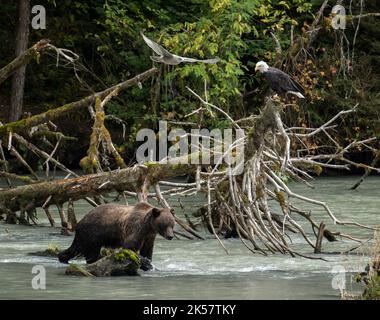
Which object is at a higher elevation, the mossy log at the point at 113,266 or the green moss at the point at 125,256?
the green moss at the point at 125,256

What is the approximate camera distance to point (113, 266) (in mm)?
13992

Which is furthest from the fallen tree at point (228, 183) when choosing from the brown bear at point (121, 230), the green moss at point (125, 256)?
the green moss at point (125, 256)

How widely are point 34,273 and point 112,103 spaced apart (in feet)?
47.7

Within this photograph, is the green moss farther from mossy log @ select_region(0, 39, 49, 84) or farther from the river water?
mossy log @ select_region(0, 39, 49, 84)

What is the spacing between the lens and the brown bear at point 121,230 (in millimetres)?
14414

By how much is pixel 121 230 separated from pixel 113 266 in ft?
2.44

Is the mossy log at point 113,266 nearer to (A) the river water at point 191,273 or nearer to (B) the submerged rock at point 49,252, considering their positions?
(A) the river water at point 191,273

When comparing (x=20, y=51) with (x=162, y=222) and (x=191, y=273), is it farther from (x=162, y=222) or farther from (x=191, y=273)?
(x=191, y=273)

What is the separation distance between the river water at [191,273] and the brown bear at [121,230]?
0.32m

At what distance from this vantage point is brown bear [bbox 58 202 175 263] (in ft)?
47.3

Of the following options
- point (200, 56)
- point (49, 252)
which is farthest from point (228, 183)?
point (200, 56)

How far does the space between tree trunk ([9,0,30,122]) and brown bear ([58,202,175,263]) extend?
514 inches

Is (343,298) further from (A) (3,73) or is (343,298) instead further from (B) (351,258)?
(A) (3,73)
